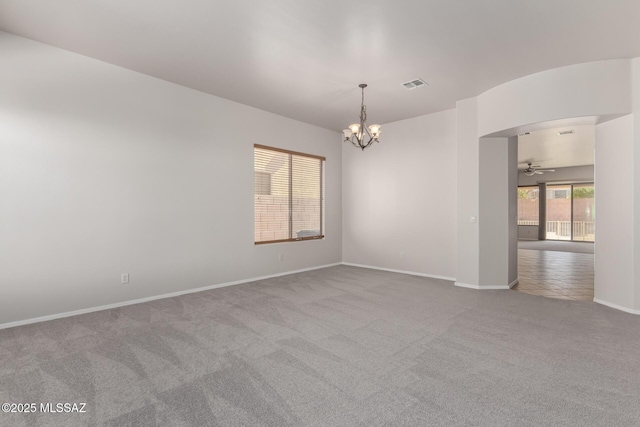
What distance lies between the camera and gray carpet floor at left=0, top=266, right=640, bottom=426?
1.92 meters

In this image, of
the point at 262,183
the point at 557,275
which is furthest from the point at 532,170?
the point at 262,183

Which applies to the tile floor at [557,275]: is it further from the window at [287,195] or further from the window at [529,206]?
the window at [529,206]

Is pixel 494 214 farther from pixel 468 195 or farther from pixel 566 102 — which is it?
pixel 566 102

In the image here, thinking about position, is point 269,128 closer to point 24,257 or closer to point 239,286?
point 239,286

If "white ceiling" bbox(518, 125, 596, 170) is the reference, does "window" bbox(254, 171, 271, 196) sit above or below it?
below

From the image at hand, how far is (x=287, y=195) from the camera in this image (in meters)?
6.29

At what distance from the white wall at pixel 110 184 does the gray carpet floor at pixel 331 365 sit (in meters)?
0.54

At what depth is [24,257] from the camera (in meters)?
3.41

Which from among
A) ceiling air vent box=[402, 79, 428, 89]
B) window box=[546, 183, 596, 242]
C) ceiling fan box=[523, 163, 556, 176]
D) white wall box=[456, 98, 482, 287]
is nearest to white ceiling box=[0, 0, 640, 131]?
ceiling air vent box=[402, 79, 428, 89]

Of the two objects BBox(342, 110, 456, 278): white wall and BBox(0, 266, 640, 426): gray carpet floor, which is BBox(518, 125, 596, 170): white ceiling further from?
BBox(0, 266, 640, 426): gray carpet floor

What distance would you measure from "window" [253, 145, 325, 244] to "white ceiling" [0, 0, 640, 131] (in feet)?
5.33

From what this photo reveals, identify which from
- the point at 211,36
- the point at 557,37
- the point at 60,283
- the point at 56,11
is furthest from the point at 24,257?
the point at 557,37

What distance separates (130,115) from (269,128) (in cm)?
235

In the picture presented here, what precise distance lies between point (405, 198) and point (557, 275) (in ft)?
11.0
